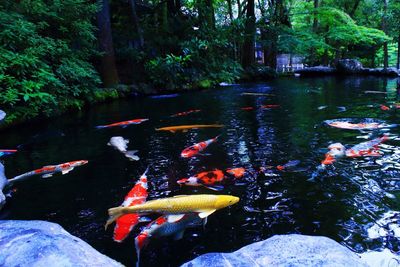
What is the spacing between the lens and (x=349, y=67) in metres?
23.3

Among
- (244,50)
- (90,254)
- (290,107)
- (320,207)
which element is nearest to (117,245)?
(90,254)

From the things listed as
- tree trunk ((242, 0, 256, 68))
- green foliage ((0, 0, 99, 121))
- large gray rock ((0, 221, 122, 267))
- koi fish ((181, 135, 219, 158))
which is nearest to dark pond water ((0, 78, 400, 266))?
koi fish ((181, 135, 219, 158))

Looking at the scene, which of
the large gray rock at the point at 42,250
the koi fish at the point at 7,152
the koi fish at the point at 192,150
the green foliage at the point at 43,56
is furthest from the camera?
the green foliage at the point at 43,56

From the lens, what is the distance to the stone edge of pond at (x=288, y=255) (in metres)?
1.90

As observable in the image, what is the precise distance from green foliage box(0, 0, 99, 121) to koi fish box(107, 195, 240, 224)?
6063mm

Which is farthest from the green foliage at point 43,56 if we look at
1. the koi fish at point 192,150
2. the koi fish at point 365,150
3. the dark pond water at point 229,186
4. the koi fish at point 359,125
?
the koi fish at point 365,150

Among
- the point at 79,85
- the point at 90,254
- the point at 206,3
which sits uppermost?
the point at 206,3

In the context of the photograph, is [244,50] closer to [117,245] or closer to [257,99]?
[257,99]

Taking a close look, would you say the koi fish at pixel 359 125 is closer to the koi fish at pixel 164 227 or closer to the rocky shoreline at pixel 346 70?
the koi fish at pixel 164 227

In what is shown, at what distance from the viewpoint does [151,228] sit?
270 centimetres

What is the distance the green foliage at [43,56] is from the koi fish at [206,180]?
18.0 ft

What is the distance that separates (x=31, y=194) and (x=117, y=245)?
1.71 metres

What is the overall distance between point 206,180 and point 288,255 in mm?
2050

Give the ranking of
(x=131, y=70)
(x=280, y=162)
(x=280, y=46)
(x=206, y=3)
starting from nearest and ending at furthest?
1. (x=280, y=162)
2. (x=131, y=70)
3. (x=206, y=3)
4. (x=280, y=46)
